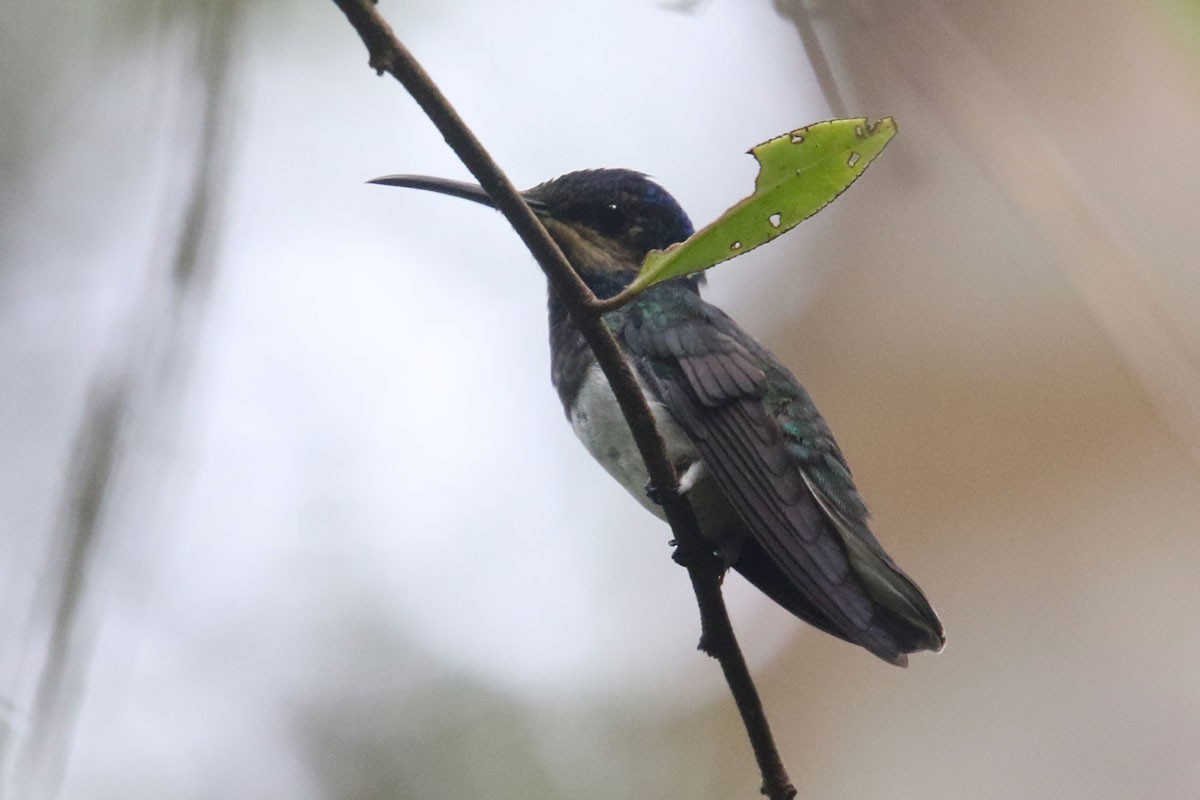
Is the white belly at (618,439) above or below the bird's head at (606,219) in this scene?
below

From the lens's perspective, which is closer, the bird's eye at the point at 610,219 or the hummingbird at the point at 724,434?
the hummingbird at the point at 724,434

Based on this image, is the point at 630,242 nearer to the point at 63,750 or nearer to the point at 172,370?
the point at 172,370

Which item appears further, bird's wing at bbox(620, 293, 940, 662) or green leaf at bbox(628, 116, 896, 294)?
bird's wing at bbox(620, 293, 940, 662)

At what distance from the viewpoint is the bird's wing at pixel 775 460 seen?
243 centimetres

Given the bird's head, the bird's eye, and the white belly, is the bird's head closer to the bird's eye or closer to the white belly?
the bird's eye

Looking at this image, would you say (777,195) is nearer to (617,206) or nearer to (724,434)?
(724,434)

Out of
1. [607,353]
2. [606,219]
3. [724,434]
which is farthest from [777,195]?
[606,219]

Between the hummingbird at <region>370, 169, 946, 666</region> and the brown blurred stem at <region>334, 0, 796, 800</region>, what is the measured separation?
0.37m

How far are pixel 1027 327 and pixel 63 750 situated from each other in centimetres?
603

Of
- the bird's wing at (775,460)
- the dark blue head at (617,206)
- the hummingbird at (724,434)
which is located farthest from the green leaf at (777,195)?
the dark blue head at (617,206)

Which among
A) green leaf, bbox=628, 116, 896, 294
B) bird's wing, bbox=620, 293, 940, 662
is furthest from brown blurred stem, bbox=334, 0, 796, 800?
bird's wing, bbox=620, 293, 940, 662

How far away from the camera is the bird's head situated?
3178 mm

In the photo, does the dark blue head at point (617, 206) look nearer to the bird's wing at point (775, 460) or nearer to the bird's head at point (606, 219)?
the bird's head at point (606, 219)

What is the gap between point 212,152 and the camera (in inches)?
80.5
